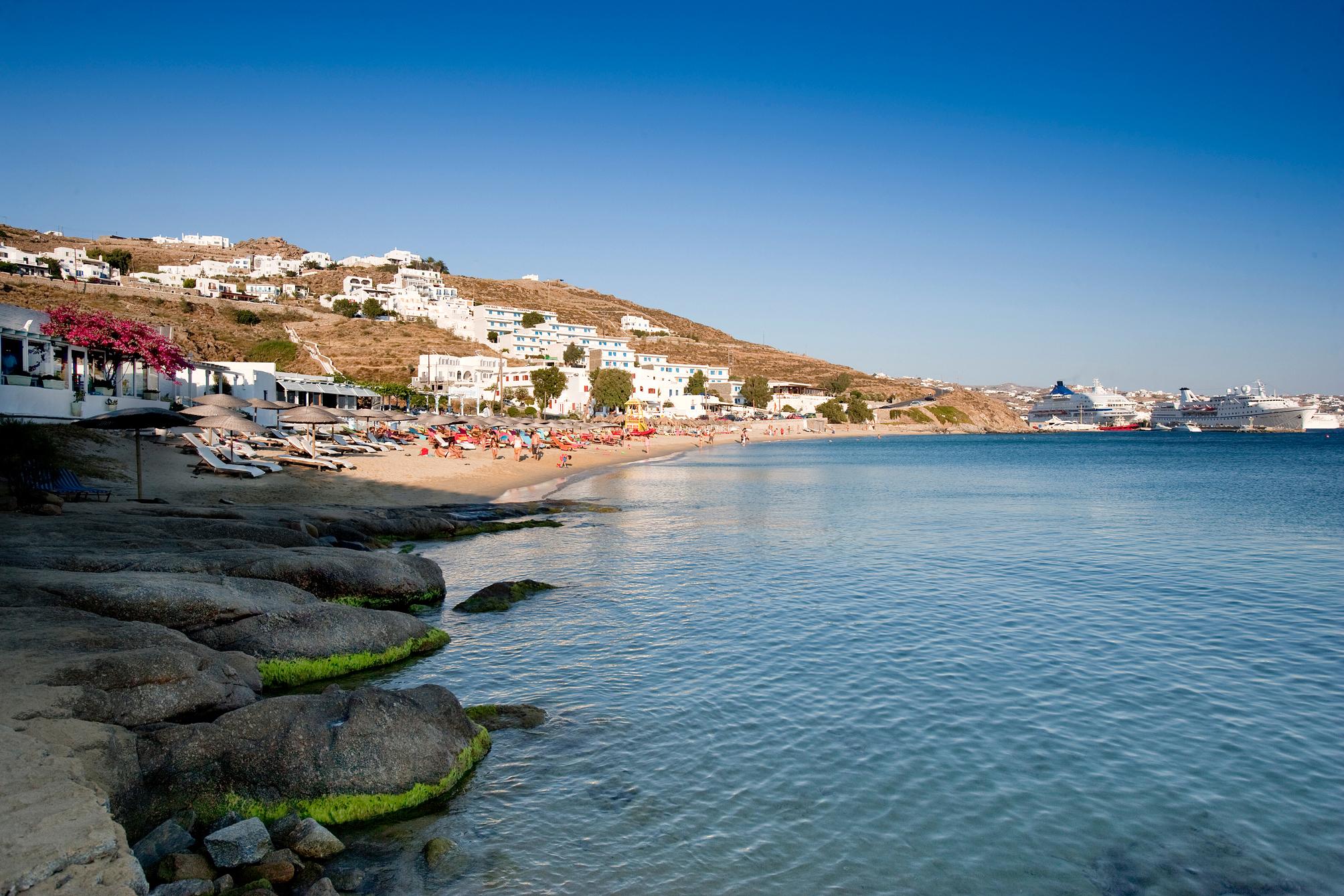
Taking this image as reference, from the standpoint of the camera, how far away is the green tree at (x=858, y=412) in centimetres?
16075

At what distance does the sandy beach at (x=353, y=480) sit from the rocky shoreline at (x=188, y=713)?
12968 mm

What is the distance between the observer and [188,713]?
897cm

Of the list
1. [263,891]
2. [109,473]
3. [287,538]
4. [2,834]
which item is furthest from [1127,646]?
[109,473]

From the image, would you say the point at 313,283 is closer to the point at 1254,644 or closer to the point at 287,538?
the point at 287,538

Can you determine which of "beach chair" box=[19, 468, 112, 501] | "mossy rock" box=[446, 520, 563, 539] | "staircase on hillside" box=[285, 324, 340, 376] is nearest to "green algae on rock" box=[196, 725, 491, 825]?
"beach chair" box=[19, 468, 112, 501]

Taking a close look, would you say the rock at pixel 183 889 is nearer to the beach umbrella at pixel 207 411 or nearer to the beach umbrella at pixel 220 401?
the beach umbrella at pixel 207 411

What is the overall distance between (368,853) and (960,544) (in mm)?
23810

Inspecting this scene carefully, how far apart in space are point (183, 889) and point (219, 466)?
28943 mm

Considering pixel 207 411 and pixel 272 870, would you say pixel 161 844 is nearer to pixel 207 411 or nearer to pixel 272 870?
pixel 272 870

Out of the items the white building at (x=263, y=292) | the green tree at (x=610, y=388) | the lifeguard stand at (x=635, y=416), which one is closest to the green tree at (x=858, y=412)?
the lifeguard stand at (x=635, y=416)

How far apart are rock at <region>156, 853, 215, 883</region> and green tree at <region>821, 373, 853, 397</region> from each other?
Result: 562 ft

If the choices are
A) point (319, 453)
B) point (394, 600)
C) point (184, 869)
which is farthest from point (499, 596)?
point (319, 453)

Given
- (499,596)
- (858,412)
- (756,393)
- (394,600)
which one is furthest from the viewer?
(858,412)

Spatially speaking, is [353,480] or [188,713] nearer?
[188,713]
